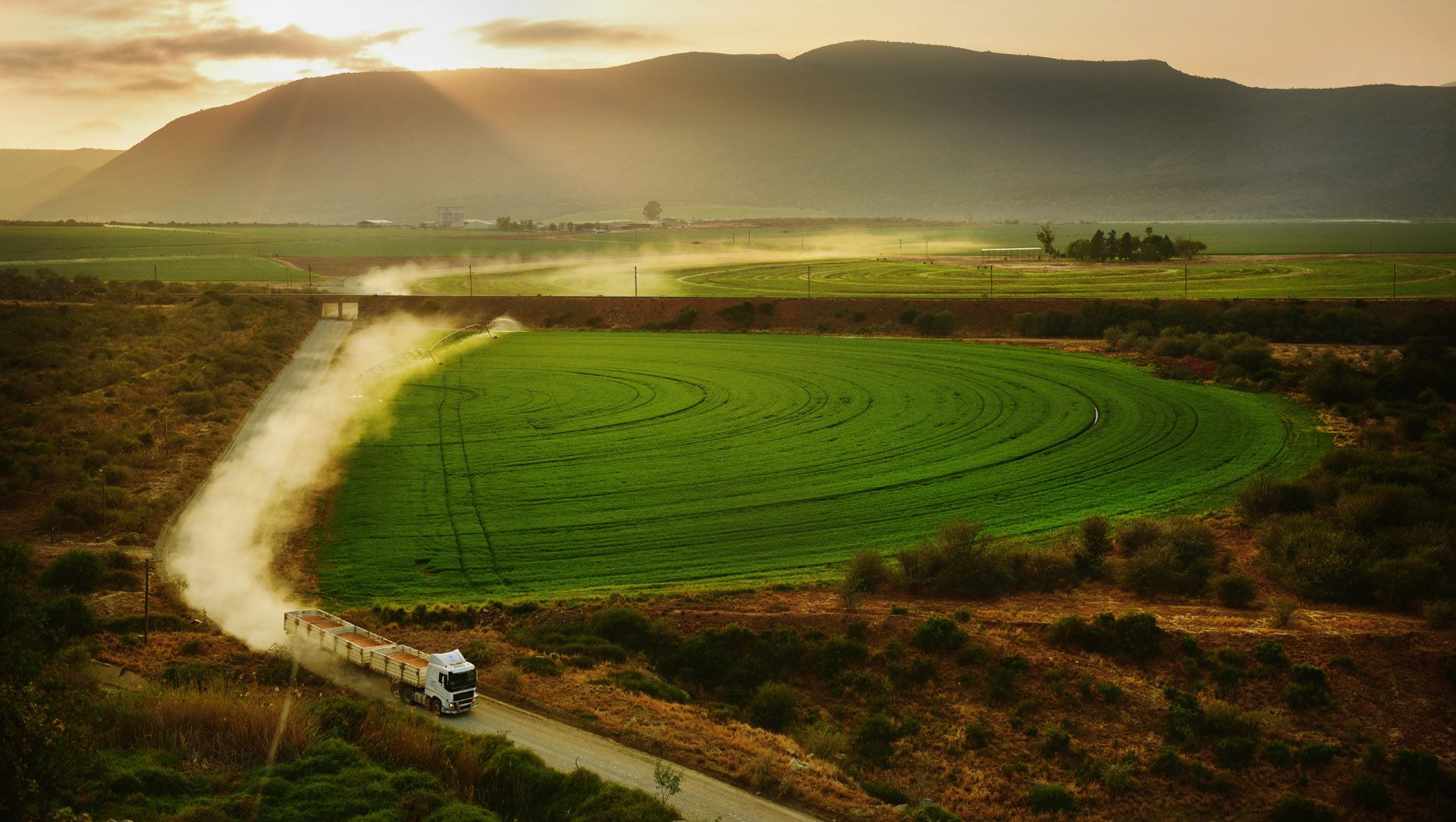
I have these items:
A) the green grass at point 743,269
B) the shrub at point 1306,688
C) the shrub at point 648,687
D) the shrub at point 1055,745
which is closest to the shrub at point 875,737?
the shrub at point 1055,745

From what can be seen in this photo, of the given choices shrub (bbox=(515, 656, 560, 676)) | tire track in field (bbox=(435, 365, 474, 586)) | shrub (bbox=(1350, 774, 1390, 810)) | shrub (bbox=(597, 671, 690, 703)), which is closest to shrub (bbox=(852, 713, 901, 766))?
shrub (bbox=(597, 671, 690, 703))

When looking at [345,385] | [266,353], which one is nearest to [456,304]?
[266,353]

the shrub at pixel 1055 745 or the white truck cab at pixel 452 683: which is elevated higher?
the white truck cab at pixel 452 683

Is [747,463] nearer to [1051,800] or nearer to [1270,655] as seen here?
[1270,655]

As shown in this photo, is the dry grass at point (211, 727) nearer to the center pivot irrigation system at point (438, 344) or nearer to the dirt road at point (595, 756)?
the dirt road at point (595, 756)

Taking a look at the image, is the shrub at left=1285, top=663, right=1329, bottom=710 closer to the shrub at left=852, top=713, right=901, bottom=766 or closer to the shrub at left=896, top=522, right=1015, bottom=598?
the shrub at left=896, top=522, right=1015, bottom=598

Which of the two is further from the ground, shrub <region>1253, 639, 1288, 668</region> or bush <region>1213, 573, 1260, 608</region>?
bush <region>1213, 573, 1260, 608</region>

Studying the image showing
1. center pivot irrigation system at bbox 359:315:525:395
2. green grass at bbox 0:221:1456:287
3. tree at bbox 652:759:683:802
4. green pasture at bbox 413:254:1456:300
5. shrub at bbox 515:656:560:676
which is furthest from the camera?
green grass at bbox 0:221:1456:287
